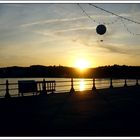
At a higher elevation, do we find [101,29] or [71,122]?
[101,29]

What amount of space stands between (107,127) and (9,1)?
4742 mm

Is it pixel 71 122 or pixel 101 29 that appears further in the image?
pixel 101 29

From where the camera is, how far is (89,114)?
12.1 metres

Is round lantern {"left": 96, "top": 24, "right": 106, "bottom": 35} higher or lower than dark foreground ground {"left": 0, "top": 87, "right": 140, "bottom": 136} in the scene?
higher

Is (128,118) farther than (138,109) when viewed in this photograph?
No

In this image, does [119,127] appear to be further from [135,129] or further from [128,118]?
[128,118]

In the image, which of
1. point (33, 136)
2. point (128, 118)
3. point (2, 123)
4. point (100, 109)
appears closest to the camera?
point (33, 136)

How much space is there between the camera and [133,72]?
3588 inches

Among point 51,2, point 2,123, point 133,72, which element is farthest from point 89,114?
point 133,72

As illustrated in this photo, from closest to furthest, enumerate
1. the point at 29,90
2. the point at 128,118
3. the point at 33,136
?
the point at 33,136, the point at 128,118, the point at 29,90

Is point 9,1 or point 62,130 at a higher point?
point 9,1

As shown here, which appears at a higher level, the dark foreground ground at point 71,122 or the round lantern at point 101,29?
the round lantern at point 101,29

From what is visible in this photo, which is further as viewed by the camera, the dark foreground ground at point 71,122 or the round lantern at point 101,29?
the round lantern at point 101,29

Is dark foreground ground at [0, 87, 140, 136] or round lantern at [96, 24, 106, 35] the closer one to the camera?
dark foreground ground at [0, 87, 140, 136]
